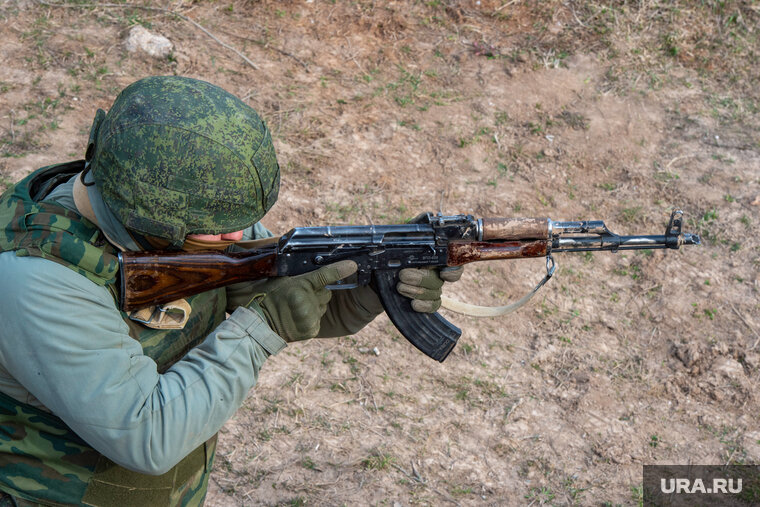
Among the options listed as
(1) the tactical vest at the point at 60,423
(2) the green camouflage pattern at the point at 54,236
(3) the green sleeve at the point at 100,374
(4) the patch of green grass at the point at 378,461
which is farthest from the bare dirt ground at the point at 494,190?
(2) the green camouflage pattern at the point at 54,236

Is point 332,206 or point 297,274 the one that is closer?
point 297,274

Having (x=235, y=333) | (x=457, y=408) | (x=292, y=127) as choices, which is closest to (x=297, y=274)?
(x=235, y=333)

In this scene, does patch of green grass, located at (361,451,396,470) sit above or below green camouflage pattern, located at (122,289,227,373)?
below

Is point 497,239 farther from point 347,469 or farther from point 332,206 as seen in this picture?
point 332,206

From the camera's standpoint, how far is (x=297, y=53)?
771 centimetres

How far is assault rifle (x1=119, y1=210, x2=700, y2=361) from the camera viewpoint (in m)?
2.92

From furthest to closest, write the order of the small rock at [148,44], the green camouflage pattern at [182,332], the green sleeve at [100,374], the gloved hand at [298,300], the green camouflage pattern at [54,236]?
the small rock at [148,44] → the gloved hand at [298,300] → the green camouflage pattern at [182,332] → the green camouflage pattern at [54,236] → the green sleeve at [100,374]

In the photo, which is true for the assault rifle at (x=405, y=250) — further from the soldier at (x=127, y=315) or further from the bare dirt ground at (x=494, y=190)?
the bare dirt ground at (x=494, y=190)

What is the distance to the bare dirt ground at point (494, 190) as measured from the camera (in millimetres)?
4648

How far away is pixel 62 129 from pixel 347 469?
169 inches

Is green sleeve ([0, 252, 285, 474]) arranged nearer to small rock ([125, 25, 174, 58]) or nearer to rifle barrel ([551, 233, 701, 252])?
rifle barrel ([551, 233, 701, 252])

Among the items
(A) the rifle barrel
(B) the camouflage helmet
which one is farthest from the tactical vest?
(A) the rifle barrel

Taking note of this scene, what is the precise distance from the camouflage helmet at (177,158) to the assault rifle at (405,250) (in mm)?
243

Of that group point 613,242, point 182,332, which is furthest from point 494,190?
point 182,332
